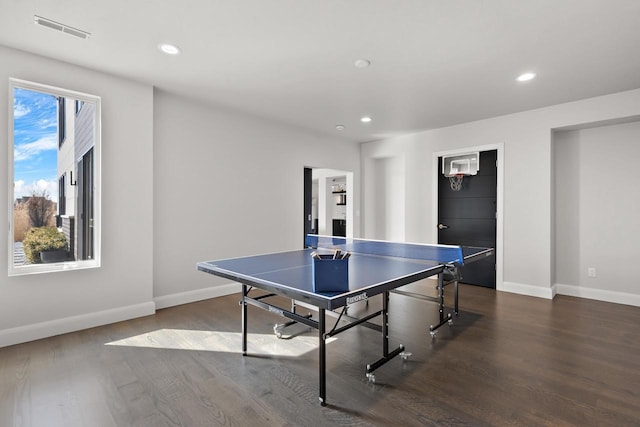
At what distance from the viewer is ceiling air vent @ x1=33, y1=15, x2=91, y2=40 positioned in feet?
7.72

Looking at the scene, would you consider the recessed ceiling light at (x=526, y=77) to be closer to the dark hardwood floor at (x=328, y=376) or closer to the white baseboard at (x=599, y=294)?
the dark hardwood floor at (x=328, y=376)

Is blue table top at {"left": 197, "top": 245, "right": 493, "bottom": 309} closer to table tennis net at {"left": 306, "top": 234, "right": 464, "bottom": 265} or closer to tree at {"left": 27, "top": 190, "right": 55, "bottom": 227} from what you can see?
table tennis net at {"left": 306, "top": 234, "right": 464, "bottom": 265}

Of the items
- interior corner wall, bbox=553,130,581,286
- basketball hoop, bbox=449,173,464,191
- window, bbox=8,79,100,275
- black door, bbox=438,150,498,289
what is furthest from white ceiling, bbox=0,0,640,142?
basketball hoop, bbox=449,173,464,191

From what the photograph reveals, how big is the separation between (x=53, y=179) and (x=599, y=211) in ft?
21.6

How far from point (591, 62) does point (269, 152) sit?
4.01 meters

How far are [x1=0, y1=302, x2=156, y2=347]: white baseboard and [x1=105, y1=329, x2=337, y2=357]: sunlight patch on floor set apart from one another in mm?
565

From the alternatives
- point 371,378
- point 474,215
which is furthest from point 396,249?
point 474,215

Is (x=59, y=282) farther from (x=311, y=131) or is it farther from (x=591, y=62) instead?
(x=591, y=62)

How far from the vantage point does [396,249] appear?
326 cm

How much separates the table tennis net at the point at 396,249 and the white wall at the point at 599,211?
2.58 metres

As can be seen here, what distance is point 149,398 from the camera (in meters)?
2.04

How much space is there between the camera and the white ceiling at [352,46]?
7.29 ft

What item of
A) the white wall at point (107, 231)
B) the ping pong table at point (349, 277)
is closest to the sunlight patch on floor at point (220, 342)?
the ping pong table at point (349, 277)

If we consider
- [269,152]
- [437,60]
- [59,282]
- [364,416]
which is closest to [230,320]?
[59,282]
